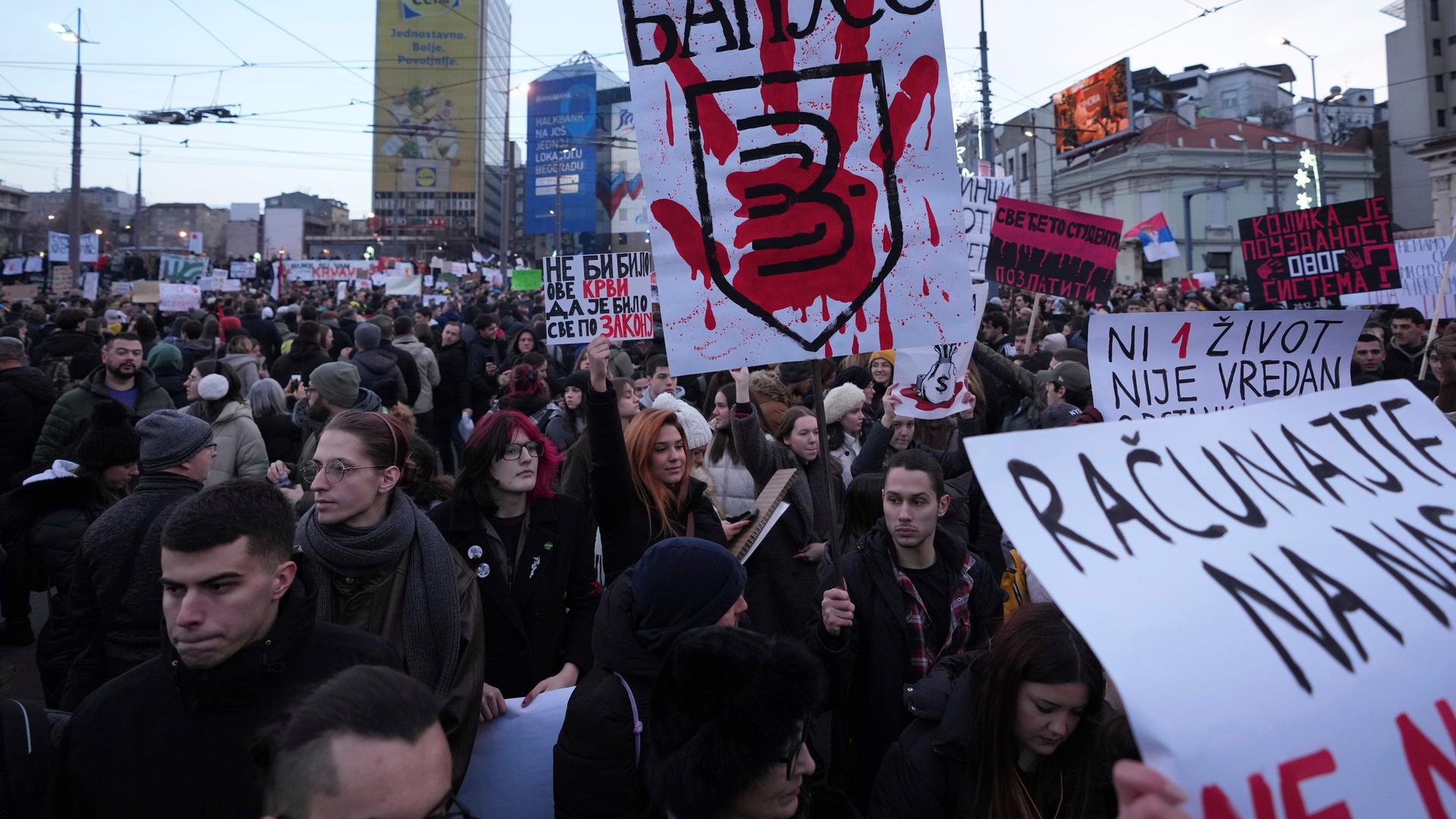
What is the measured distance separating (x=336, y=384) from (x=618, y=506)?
8.63 feet

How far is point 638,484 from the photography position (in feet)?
14.2

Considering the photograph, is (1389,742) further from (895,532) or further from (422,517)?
(422,517)

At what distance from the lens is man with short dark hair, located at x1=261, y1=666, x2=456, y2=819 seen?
1.65 meters

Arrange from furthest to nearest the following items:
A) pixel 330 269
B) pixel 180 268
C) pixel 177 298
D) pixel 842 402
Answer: pixel 330 269 < pixel 180 268 < pixel 177 298 < pixel 842 402

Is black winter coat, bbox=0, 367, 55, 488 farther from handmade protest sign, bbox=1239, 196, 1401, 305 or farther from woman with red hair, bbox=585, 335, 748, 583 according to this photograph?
handmade protest sign, bbox=1239, 196, 1401, 305

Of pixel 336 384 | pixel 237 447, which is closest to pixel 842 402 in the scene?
pixel 336 384

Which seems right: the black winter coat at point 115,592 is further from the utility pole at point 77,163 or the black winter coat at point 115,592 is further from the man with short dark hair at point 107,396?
the utility pole at point 77,163

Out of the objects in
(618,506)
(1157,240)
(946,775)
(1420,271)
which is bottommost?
(946,775)

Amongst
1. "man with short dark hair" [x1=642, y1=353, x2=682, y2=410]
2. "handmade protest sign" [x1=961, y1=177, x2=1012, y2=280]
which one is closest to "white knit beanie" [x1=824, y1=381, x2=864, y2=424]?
"man with short dark hair" [x1=642, y1=353, x2=682, y2=410]

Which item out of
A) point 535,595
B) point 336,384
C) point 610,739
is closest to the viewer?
point 610,739

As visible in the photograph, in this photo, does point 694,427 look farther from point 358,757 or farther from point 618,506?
point 358,757

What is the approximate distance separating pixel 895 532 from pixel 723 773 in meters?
1.56

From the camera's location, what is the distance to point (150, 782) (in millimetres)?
2129

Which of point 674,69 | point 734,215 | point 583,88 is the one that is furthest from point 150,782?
point 583,88
